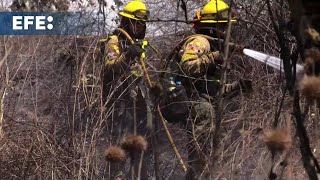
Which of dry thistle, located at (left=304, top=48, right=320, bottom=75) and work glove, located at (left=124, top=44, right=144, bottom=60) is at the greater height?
dry thistle, located at (left=304, top=48, right=320, bottom=75)

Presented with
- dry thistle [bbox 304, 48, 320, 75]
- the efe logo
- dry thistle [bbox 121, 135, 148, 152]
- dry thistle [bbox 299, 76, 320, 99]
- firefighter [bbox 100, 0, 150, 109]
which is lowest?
the efe logo

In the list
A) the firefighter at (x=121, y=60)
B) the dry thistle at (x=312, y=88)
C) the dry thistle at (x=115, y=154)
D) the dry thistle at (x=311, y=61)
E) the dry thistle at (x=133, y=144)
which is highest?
the dry thistle at (x=311, y=61)

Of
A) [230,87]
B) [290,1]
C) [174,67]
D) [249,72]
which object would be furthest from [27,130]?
[290,1]

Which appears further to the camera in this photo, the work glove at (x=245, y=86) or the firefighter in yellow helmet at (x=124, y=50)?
the firefighter in yellow helmet at (x=124, y=50)

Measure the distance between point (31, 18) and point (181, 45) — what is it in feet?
14.2

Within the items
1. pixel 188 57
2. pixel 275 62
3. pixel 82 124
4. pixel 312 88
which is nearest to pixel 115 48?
pixel 188 57

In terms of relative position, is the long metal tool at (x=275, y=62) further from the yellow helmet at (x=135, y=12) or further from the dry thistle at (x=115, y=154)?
the yellow helmet at (x=135, y=12)

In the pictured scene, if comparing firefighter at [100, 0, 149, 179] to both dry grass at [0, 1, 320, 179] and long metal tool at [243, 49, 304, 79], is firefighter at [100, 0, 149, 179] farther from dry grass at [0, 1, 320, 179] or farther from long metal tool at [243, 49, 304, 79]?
long metal tool at [243, 49, 304, 79]

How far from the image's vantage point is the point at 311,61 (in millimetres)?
1577

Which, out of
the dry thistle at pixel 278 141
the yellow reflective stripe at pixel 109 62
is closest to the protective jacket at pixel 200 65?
the yellow reflective stripe at pixel 109 62

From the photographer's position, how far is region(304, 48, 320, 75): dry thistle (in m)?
1.58

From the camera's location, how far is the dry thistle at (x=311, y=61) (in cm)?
158

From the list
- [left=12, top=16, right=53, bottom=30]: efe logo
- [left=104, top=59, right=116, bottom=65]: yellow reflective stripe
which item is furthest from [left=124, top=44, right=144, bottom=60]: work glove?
[left=12, top=16, right=53, bottom=30]: efe logo

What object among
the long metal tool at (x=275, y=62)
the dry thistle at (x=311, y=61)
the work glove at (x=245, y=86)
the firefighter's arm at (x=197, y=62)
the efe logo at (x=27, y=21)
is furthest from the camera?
the efe logo at (x=27, y=21)
